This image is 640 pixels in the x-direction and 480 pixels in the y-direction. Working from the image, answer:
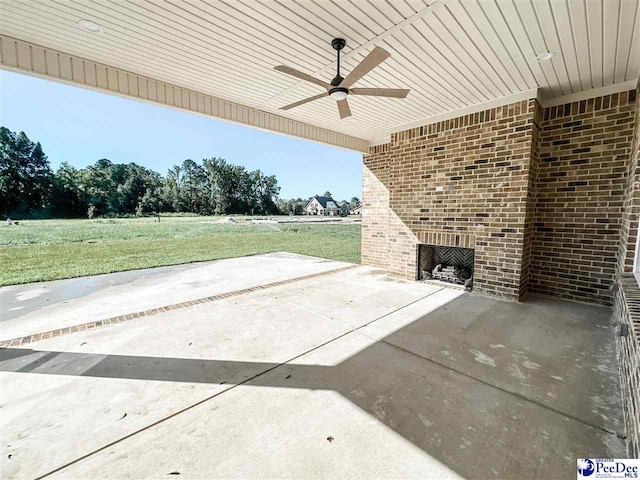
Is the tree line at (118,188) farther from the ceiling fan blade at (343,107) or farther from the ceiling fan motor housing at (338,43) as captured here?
the ceiling fan motor housing at (338,43)

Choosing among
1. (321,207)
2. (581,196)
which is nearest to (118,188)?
(321,207)

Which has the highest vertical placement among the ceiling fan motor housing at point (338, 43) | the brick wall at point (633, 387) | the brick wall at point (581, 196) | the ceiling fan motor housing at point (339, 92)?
the ceiling fan motor housing at point (338, 43)

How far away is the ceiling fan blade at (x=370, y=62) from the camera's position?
2.14 meters

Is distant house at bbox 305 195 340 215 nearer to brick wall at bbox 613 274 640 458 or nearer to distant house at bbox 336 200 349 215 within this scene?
distant house at bbox 336 200 349 215

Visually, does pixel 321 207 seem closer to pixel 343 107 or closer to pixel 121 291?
pixel 121 291

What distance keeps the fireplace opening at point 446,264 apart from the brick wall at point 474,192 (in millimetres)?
236

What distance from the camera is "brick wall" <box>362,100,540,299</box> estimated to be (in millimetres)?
3713

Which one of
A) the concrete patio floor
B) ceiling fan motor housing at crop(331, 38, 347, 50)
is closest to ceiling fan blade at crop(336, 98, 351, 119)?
ceiling fan motor housing at crop(331, 38, 347, 50)

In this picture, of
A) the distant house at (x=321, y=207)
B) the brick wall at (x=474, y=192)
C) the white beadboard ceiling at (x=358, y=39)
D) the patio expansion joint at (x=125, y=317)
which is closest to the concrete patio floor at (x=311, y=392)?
the patio expansion joint at (x=125, y=317)

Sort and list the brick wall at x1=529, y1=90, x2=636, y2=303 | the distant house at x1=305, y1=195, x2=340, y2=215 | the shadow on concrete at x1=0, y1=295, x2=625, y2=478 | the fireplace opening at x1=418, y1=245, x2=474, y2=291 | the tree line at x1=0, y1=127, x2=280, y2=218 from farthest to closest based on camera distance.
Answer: the distant house at x1=305, y1=195, x2=340, y2=215 → the tree line at x1=0, y1=127, x2=280, y2=218 → the fireplace opening at x1=418, y1=245, x2=474, y2=291 → the brick wall at x1=529, y1=90, x2=636, y2=303 → the shadow on concrete at x1=0, y1=295, x2=625, y2=478

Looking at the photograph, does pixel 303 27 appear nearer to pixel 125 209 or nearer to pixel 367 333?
pixel 367 333

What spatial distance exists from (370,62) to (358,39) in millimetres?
536

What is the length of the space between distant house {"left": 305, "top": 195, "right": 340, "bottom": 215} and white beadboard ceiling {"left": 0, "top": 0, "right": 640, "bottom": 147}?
41.1m

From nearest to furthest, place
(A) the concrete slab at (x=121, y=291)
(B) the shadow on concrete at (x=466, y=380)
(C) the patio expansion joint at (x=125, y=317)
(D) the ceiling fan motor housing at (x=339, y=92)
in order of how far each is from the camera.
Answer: (B) the shadow on concrete at (x=466, y=380) < (C) the patio expansion joint at (x=125, y=317) < (D) the ceiling fan motor housing at (x=339, y=92) < (A) the concrete slab at (x=121, y=291)
